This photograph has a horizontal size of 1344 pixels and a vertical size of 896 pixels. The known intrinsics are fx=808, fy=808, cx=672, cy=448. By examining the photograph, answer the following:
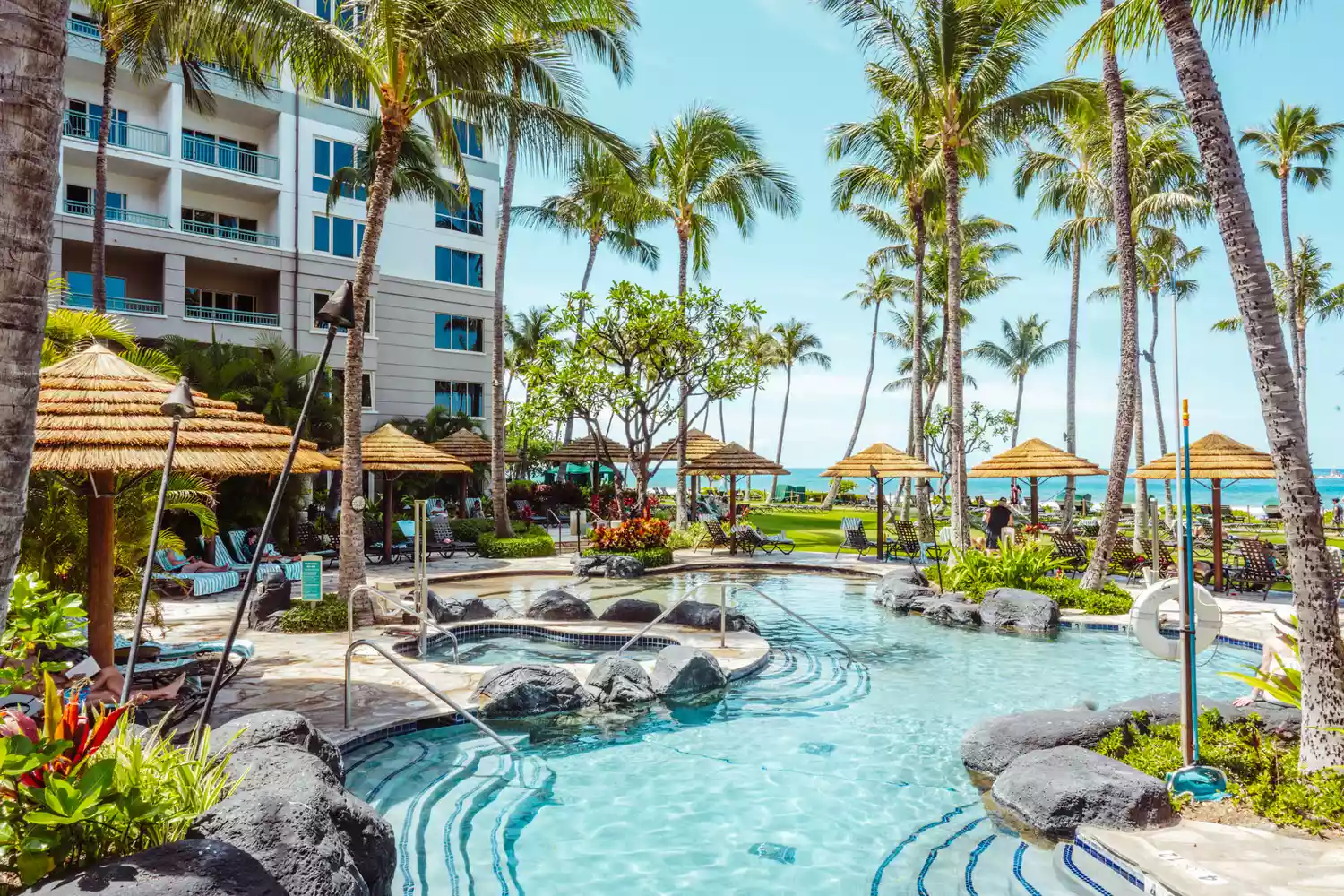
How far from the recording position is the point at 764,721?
801 centimetres

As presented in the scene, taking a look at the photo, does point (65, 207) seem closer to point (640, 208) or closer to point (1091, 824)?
point (640, 208)

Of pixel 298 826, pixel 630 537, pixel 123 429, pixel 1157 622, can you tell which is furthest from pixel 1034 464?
pixel 298 826

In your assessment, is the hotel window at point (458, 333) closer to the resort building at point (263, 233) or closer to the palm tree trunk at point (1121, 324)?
the resort building at point (263, 233)

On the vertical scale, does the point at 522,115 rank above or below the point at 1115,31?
above

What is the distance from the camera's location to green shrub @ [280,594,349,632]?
1089 centimetres

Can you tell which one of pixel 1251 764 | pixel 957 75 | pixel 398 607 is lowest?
pixel 1251 764

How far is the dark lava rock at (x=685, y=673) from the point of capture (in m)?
8.44

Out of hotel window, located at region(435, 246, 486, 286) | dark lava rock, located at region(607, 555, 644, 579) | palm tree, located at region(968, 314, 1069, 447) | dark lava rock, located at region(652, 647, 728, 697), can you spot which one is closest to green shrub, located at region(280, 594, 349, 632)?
dark lava rock, located at region(652, 647, 728, 697)

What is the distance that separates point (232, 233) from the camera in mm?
24406

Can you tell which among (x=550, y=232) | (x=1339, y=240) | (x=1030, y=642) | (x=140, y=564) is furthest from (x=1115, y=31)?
(x=1339, y=240)

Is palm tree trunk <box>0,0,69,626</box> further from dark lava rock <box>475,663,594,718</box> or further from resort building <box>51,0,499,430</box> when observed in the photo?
resort building <box>51,0,499,430</box>

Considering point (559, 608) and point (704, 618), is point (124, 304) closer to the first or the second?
point (559, 608)

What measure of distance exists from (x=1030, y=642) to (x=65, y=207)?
24.7 metres

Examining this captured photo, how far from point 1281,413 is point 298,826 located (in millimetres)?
6057
